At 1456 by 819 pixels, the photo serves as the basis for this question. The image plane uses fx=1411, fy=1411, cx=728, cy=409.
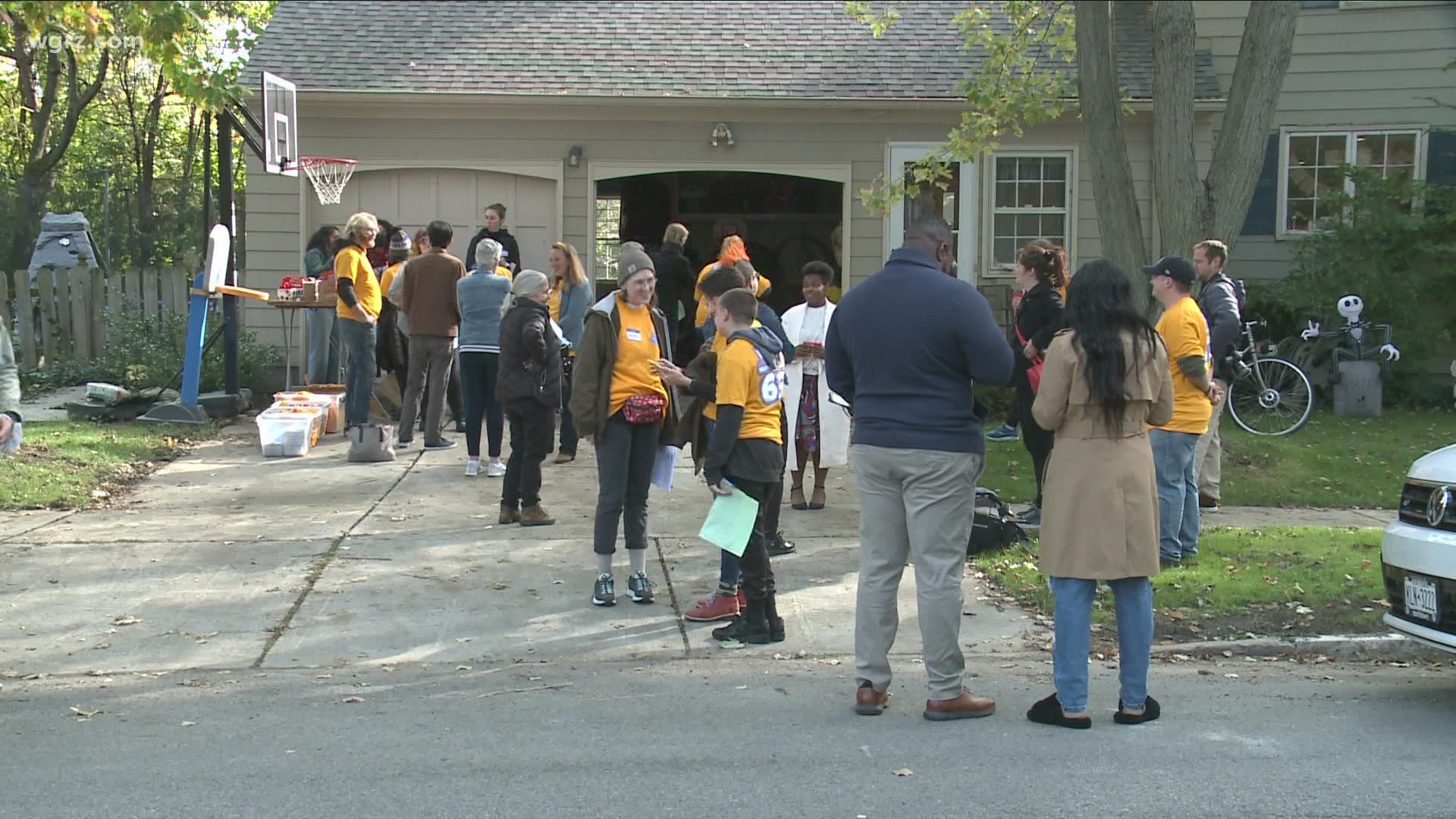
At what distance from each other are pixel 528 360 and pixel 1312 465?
6.62 metres

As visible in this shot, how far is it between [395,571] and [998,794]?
440 centimetres

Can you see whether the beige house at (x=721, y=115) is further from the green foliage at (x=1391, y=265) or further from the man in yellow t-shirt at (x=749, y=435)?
the man in yellow t-shirt at (x=749, y=435)

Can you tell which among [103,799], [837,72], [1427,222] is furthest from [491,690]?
[1427,222]

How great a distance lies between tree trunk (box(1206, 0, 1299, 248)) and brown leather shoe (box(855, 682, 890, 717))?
635 cm

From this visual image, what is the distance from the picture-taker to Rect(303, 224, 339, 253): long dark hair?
1419 centimetres

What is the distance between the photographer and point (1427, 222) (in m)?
15.4

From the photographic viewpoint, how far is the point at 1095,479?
5.44 metres

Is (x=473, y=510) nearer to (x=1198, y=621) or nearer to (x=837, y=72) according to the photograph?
(x=1198, y=621)

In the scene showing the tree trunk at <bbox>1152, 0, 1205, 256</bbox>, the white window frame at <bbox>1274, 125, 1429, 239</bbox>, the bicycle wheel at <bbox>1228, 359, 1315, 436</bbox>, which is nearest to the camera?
the tree trunk at <bbox>1152, 0, 1205, 256</bbox>

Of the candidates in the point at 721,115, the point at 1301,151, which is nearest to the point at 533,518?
the point at 721,115

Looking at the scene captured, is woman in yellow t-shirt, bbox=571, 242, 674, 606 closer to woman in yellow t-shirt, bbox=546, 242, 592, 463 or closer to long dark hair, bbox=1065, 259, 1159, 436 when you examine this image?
long dark hair, bbox=1065, 259, 1159, 436

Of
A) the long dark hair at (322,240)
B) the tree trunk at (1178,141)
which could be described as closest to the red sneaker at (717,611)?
the tree trunk at (1178,141)

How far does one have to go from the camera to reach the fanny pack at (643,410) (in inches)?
286

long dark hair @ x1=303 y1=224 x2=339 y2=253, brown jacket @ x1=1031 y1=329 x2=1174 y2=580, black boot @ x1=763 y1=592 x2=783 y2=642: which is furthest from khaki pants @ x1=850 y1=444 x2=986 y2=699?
long dark hair @ x1=303 y1=224 x2=339 y2=253
